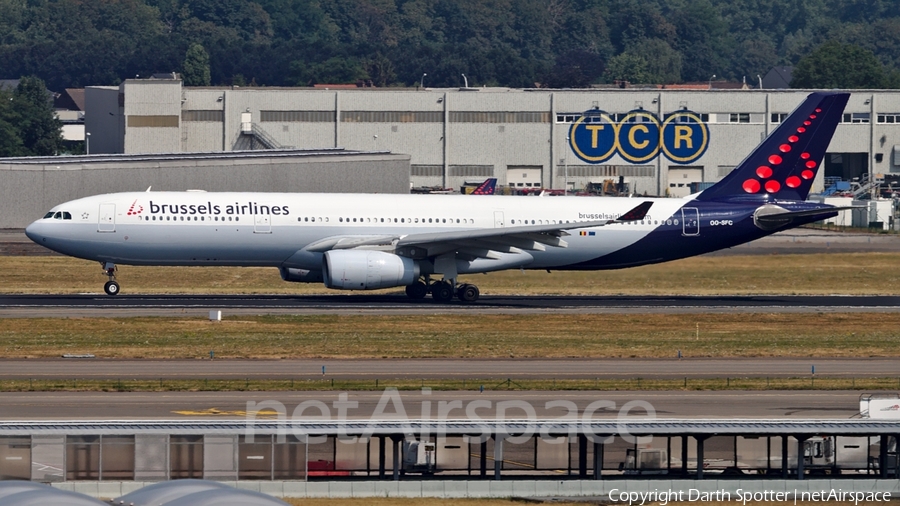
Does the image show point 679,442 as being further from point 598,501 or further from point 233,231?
point 233,231

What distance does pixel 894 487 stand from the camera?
85.7 feet

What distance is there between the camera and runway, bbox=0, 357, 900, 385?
1528 inches

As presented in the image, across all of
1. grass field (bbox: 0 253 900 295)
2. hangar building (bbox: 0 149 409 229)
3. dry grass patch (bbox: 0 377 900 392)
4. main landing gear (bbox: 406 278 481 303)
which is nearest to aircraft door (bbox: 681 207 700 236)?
grass field (bbox: 0 253 900 295)

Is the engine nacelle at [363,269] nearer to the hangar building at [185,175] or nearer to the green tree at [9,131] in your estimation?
the hangar building at [185,175]

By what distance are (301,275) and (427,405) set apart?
966 inches

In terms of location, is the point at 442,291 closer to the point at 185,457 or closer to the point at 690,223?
the point at 690,223

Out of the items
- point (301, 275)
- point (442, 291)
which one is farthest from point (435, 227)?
point (301, 275)

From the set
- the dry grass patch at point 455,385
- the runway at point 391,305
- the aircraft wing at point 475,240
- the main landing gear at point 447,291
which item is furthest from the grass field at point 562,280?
the dry grass patch at point 455,385

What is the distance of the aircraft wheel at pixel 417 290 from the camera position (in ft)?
193

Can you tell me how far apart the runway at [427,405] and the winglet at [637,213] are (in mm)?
19609

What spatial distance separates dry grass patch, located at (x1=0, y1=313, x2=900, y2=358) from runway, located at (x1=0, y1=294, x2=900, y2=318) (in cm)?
223

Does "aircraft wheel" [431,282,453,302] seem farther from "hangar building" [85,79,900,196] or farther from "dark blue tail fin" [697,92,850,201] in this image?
"hangar building" [85,79,900,196]

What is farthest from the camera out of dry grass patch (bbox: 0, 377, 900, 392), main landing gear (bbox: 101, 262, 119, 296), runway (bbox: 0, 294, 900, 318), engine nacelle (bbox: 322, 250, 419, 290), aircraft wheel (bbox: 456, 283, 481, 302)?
aircraft wheel (bbox: 456, 283, 481, 302)

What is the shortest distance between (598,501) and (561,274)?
4679cm
